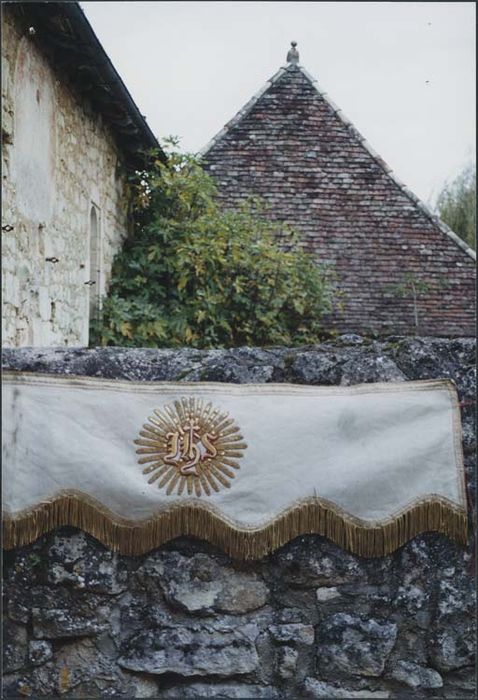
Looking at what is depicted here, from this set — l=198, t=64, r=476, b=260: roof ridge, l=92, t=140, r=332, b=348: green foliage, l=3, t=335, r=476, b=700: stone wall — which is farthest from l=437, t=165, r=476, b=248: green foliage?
l=3, t=335, r=476, b=700: stone wall

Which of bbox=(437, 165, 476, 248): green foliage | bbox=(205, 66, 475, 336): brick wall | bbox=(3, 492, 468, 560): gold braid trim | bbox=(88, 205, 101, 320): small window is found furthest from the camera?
bbox=(437, 165, 476, 248): green foliage

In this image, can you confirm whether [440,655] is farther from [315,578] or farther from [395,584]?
[315,578]

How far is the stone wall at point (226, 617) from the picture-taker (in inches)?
134

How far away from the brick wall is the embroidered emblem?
25.7ft

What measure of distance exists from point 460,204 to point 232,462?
59.0 ft

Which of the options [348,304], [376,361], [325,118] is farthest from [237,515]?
[325,118]

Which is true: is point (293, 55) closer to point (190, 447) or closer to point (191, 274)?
point (191, 274)

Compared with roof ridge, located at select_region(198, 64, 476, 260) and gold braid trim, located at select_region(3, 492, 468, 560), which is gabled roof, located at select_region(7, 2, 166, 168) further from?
roof ridge, located at select_region(198, 64, 476, 260)

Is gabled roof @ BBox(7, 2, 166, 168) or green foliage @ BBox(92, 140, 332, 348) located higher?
gabled roof @ BBox(7, 2, 166, 168)

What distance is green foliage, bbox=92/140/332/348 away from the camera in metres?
8.38

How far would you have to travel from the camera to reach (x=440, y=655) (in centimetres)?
346

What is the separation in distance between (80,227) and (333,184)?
516 centimetres

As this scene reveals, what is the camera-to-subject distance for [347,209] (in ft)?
38.5

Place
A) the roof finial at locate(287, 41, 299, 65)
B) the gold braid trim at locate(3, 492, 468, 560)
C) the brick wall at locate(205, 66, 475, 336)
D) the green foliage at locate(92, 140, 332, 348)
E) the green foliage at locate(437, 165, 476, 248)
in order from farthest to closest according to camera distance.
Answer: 1. the green foliage at locate(437, 165, 476, 248)
2. the roof finial at locate(287, 41, 299, 65)
3. the brick wall at locate(205, 66, 475, 336)
4. the green foliage at locate(92, 140, 332, 348)
5. the gold braid trim at locate(3, 492, 468, 560)
